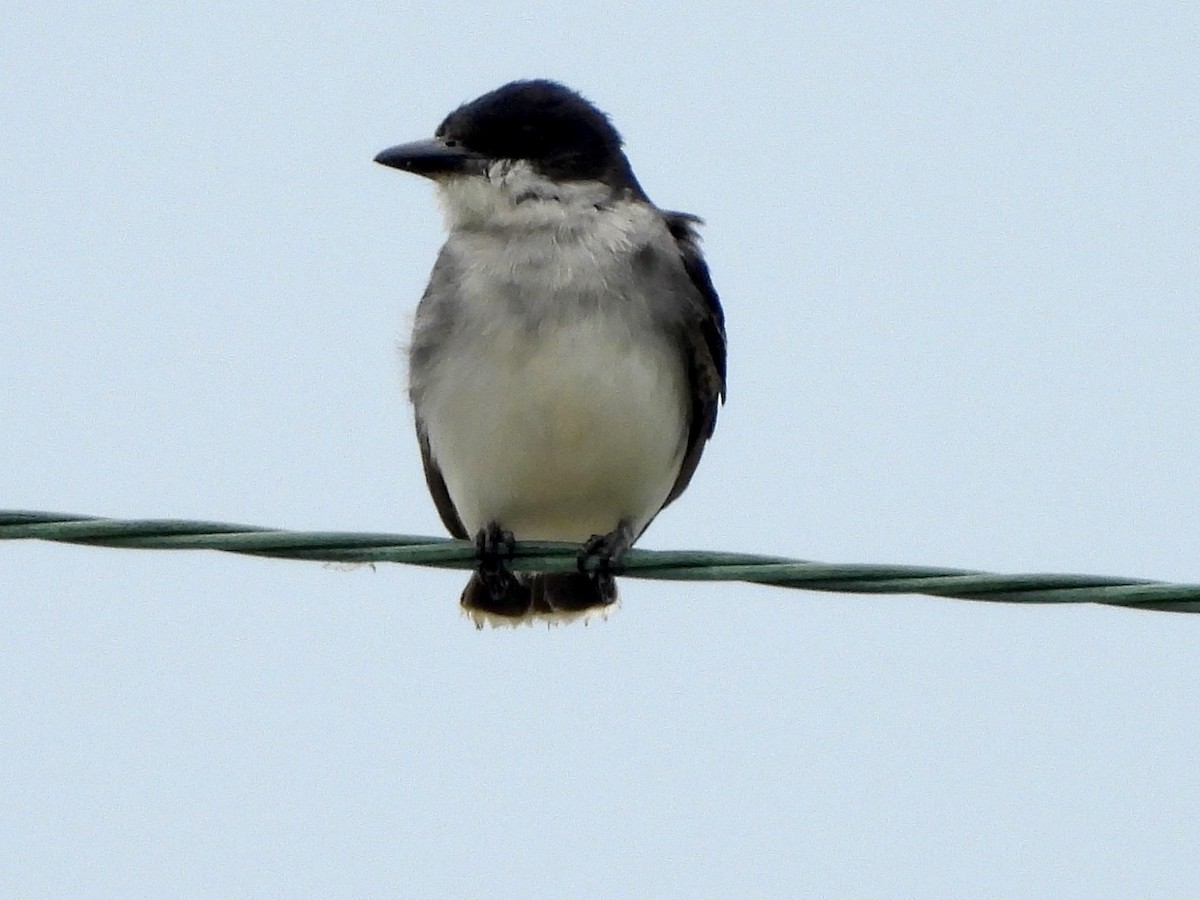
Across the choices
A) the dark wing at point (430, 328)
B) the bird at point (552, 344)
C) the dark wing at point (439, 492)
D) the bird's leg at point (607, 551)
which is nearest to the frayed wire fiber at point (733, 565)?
the bird's leg at point (607, 551)

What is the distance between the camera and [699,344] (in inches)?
306

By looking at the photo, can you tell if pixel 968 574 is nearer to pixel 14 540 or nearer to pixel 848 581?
pixel 848 581

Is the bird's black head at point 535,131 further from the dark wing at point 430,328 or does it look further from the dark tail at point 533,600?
the dark tail at point 533,600

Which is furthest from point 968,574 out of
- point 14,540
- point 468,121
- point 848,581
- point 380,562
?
point 468,121

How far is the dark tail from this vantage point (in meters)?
7.84

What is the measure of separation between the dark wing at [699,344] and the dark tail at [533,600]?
72 centimetres

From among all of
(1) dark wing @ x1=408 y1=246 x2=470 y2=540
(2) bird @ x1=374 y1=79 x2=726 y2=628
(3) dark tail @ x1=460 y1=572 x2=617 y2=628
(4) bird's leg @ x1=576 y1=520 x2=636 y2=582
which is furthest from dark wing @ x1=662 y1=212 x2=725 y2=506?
(1) dark wing @ x1=408 y1=246 x2=470 y2=540

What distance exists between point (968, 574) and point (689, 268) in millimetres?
3387

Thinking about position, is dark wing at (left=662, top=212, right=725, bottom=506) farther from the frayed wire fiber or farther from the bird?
the frayed wire fiber

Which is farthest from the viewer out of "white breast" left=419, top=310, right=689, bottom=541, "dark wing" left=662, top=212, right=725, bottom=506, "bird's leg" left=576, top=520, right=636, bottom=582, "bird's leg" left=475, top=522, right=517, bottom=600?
"dark wing" left=662, top=212, right=725, bottom=506

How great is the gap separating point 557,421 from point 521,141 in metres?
1.34

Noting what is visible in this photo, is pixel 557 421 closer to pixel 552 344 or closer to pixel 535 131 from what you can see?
pixel 552 344

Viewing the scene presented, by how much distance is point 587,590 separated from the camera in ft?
25.9

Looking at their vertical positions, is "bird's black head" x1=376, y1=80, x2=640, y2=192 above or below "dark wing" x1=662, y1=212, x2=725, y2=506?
above
